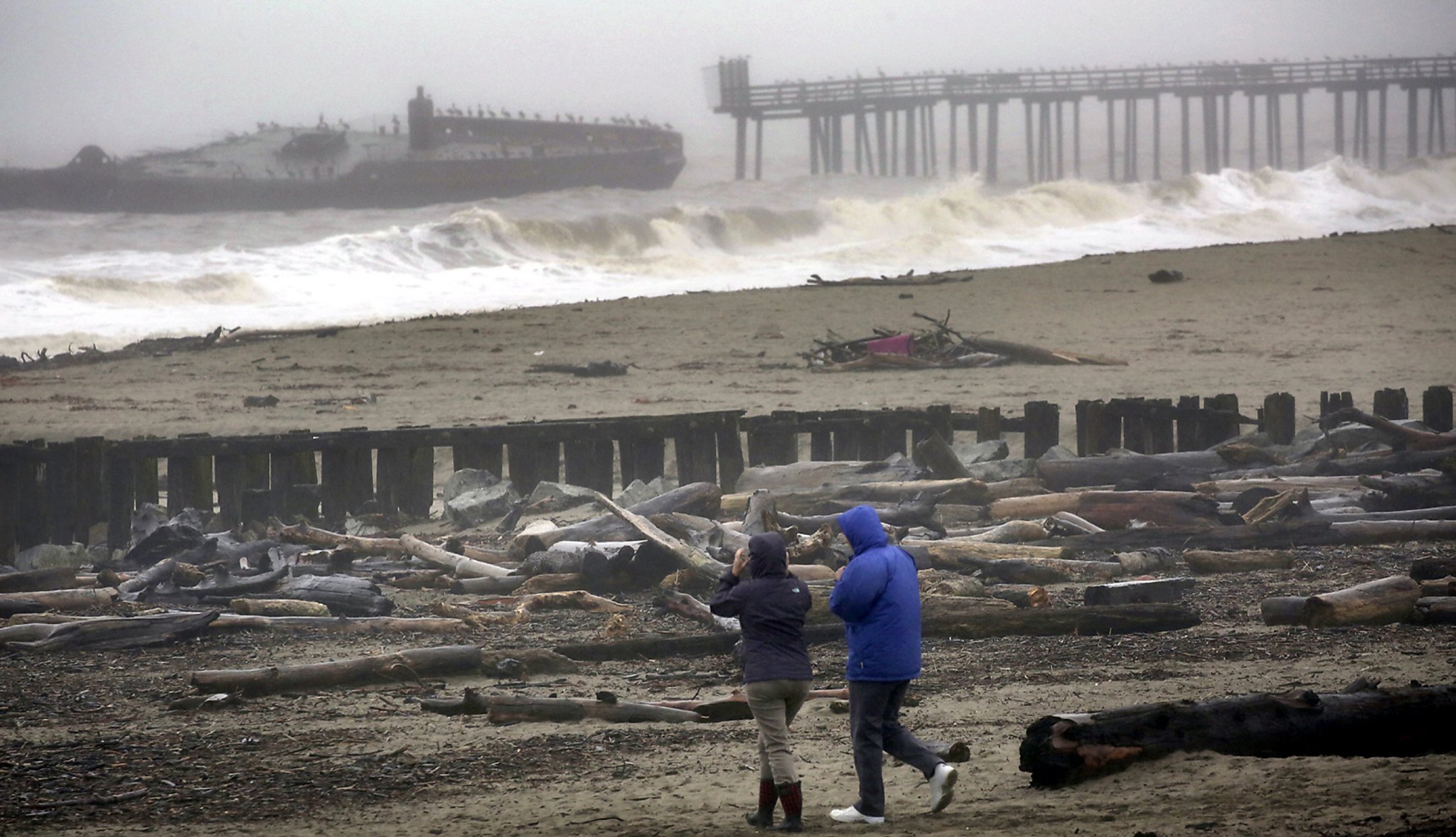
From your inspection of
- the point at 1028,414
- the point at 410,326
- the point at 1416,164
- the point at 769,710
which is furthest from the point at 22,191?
the point at 1416,164

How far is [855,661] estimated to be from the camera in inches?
190

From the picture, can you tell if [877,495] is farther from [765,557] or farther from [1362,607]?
[765,557]

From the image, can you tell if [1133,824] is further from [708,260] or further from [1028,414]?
[708,260]

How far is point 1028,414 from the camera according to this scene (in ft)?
40.5

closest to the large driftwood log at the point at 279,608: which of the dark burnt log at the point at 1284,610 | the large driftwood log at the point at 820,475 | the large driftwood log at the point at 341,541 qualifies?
the large driftwood log at the point at 341,541

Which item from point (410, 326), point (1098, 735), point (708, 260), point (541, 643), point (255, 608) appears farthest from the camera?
point (708, 260)

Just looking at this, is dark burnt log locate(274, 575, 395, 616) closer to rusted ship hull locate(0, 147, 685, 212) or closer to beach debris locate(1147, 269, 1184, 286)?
beach debris locate(1147, 269, 1184, 286)

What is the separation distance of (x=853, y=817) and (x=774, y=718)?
1.46ft

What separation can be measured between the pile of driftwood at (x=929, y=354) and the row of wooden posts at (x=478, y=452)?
5720 mm

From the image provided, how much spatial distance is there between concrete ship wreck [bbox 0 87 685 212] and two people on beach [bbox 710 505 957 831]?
5528cm

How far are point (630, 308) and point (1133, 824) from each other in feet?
66.6

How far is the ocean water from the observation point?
116ft

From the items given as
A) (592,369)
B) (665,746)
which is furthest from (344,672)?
(592,369)

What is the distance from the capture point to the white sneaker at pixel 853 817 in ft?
15.4
